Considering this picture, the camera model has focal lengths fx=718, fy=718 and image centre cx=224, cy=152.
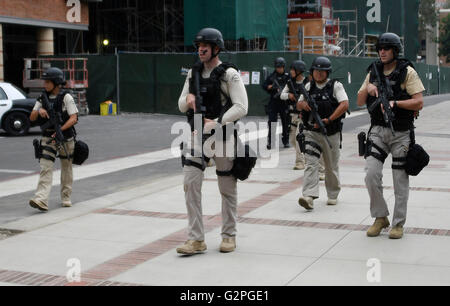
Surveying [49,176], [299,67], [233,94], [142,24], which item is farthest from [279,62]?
[142,24]

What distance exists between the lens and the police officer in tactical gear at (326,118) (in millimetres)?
8781

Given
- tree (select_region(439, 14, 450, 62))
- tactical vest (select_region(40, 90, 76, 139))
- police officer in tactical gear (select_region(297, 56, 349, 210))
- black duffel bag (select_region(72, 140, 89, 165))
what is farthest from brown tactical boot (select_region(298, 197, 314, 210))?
tree (select_region(439, 14, 450, 62))

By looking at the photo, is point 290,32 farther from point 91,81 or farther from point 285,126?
point 285,126

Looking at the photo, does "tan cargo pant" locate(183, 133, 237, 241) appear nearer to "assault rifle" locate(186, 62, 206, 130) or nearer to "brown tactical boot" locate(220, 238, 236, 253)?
"brown tactical boot" locate(220, 238, 236, 253)

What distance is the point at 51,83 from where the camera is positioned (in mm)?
9078

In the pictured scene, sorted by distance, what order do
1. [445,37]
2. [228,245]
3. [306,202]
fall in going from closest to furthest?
[228,245]
[306,202]
[445,37]

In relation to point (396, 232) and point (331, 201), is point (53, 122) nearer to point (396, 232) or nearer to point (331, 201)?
point (331, 201)

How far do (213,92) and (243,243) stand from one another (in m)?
1.58

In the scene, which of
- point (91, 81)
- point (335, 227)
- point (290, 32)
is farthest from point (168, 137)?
point (290, 32)

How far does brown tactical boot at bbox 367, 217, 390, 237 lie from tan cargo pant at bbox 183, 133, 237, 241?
4.77ft

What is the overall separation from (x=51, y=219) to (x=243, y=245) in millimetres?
2684

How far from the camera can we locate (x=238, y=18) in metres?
35.6

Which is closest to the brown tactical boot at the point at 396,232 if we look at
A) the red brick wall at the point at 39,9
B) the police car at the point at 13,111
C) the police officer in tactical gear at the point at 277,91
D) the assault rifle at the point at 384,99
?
the assault rifle at the point at 384,99

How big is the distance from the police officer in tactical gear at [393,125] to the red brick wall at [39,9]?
23.9 metres
